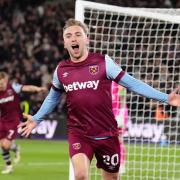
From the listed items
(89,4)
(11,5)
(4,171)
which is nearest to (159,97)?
(89,4)

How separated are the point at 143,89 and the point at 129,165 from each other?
6351 mm

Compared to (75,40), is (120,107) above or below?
below

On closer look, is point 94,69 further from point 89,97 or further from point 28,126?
point 28,126

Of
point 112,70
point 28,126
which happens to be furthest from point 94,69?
point 28,126

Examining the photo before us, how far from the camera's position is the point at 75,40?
257 inches

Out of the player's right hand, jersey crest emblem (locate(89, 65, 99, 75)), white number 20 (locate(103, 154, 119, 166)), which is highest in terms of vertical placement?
jersey crest emblem (locate(89, 65, 99, 75))

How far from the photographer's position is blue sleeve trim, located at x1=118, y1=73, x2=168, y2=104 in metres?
6.34

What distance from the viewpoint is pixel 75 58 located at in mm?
6715

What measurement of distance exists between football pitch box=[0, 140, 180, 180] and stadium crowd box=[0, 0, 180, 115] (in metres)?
5.89

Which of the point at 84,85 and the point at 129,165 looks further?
the point at 129,165

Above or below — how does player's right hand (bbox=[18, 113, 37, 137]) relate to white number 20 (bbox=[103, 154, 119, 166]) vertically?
above

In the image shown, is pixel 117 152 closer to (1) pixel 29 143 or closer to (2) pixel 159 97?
(2) pixel 159 97

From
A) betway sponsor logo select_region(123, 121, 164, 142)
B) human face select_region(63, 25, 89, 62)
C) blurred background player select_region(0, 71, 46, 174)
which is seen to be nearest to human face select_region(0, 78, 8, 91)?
blurred background player select_region(0, 71, 46, 174)

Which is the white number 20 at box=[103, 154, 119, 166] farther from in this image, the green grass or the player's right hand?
the green grass
